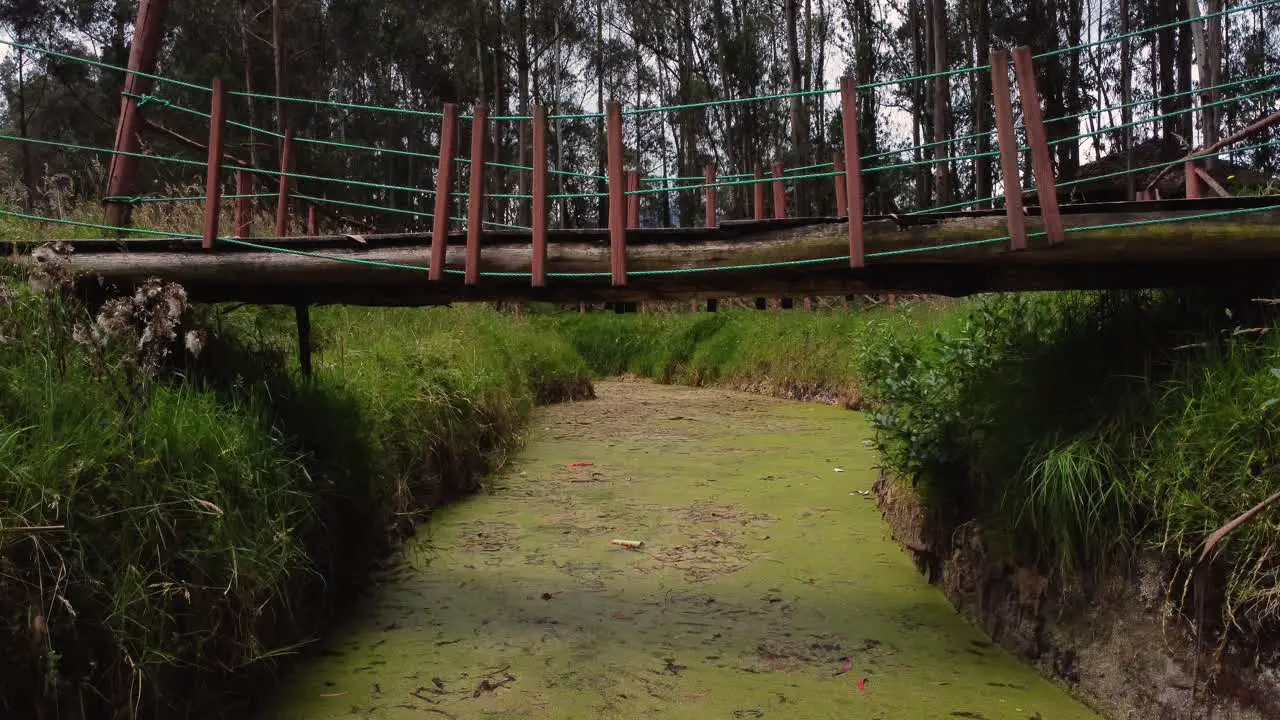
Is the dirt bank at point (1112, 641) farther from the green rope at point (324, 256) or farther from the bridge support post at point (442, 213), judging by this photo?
the green rope at point (324, 256)

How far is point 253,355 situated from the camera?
16.9 ft

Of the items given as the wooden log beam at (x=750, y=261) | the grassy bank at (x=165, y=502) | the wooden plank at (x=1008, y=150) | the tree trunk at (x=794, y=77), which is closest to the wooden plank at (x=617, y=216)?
the wooden log beam at (x=750, y=261)

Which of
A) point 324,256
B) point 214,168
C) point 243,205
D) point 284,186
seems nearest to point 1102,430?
point 324,256

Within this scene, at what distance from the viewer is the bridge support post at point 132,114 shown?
199 inches

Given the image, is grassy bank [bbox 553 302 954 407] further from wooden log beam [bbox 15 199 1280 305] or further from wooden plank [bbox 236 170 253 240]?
wooden plank [bbox 236 170 253 240]

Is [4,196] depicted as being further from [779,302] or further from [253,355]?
[779,302]

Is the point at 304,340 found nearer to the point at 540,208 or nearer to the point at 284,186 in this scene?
the point at 284,186

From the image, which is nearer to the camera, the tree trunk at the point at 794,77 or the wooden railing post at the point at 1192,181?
the wooden railing post at the point at 1192,181

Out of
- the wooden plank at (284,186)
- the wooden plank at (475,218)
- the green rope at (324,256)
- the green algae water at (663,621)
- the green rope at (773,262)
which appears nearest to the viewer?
the green algae water at (663,621)

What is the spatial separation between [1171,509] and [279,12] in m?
16.2

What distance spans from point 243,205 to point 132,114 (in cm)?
84

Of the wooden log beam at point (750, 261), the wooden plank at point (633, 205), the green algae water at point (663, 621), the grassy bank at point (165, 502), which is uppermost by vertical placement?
the wooden plank at point (633, 205)

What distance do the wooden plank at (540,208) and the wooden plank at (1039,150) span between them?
2.02 meters

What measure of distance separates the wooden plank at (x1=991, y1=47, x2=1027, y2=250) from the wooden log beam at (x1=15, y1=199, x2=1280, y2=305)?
15 centimetres
